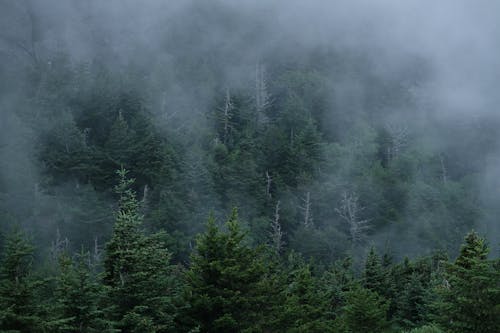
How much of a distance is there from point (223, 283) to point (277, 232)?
44.6 metres

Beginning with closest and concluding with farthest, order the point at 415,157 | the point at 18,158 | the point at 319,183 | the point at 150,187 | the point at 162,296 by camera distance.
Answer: the point at 162,296, the point at 18,158, the point at 150,187, the point at 319,183, the point at 415,157

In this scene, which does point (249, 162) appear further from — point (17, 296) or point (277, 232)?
point (17, 296)

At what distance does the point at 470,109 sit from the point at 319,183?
39475mm

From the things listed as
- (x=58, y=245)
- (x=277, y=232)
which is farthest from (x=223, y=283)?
(x=277, y=232)

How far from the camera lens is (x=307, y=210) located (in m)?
62.5

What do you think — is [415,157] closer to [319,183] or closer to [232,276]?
[319,183]

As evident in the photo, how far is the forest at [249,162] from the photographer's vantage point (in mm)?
15289

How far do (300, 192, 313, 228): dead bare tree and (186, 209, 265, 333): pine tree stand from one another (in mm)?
46290

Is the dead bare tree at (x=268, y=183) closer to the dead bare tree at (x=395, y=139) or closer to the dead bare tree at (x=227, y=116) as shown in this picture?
the dead bare tree at (x=227, y=116)

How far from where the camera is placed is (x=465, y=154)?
84.8 m

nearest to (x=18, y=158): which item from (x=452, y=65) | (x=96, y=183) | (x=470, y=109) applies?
(x=96, y=183)

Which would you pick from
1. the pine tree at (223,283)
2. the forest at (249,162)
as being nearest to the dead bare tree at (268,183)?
the forest at (249,162)

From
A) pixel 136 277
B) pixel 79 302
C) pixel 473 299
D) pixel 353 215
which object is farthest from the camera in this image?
pixel 353 215

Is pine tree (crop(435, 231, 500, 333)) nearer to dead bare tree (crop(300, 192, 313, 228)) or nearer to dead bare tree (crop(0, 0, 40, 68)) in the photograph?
dead bare tree (crop(300, 192, 313, 228))
